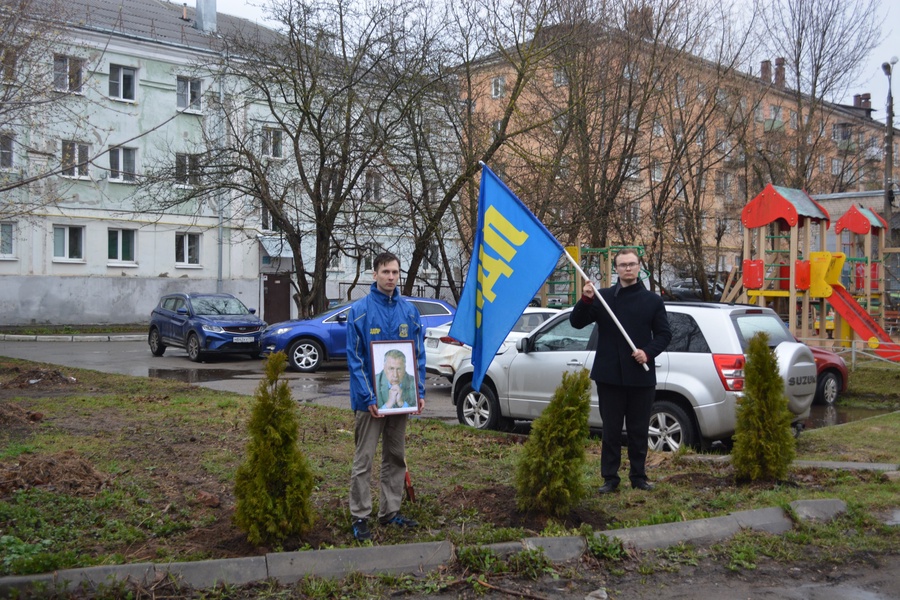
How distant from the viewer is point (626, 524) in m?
5.81

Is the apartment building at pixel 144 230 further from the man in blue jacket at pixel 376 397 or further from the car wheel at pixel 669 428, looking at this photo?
the man in blue jacket at pixel 376 397

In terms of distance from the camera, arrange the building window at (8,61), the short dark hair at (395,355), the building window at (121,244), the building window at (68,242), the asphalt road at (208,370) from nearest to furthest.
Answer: the short dark hair at (395,355)
the building window at (8,61)
the asphalt road at (208,370)
the building window at (68,242)
the building window at (121,244)

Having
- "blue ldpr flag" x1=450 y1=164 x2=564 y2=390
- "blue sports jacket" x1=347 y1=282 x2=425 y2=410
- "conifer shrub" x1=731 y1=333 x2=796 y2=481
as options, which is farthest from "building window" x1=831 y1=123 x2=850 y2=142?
"blue sports jacket" x1=347 y1=282 x2=425 y2=410

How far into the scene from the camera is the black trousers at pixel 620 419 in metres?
6.85

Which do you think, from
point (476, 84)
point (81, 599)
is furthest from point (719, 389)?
point (476, 84)

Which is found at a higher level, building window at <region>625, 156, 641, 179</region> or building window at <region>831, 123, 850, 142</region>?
building window at <region>831, 123, 850, 142</region>

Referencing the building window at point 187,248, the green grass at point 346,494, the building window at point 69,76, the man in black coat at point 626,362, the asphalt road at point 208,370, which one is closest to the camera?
the green grass at point 346,494

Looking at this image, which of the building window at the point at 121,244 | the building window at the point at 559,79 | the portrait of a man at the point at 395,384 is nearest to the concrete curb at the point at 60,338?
the building window at the point at 121,244

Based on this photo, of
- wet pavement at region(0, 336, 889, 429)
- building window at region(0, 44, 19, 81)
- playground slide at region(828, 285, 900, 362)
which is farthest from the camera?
playground slide at region(828, 285, 900, 362)

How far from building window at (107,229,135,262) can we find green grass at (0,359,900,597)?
26.4 meters

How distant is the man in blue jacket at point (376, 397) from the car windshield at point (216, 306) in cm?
1676

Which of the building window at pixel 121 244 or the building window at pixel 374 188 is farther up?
the building window at pixel 374 188

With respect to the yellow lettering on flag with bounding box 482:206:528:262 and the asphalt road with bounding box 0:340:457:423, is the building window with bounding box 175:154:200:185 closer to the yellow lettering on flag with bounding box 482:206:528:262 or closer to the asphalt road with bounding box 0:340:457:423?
the asphalt road with bounding box 0:340:457:423

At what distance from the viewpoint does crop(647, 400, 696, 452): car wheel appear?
892 centimetres
